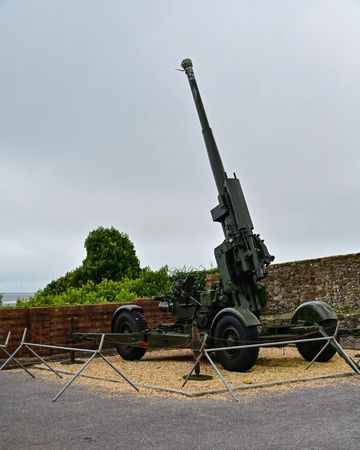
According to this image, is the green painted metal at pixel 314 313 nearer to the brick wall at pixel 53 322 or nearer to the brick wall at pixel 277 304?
the brick wall at pixel 277 304

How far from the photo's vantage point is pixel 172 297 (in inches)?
467

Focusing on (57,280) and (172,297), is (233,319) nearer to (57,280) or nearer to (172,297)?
(172,297)

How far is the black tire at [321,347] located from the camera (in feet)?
34.9

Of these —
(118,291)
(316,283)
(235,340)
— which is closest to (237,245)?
(235,340)

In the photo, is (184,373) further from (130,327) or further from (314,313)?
(314,313)

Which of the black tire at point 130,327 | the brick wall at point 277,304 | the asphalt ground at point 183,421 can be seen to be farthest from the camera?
the brick wall at point 277,304

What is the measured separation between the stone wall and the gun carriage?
3.79m

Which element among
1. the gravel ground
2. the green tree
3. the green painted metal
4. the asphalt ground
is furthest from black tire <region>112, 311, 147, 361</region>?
the green tree

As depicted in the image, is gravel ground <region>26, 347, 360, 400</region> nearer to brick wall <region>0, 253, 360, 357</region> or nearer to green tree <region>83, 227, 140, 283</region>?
brick wall <region>0, 253, 360, 357</region>

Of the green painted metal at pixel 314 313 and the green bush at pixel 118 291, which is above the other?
the green bush at pixel 118 291

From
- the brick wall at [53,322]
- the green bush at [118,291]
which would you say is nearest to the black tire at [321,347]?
the brick wall at [53,322]

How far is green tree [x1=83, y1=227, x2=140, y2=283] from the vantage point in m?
22.1

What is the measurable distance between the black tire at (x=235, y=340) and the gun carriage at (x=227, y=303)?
0.02m

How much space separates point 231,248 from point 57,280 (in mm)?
13591
